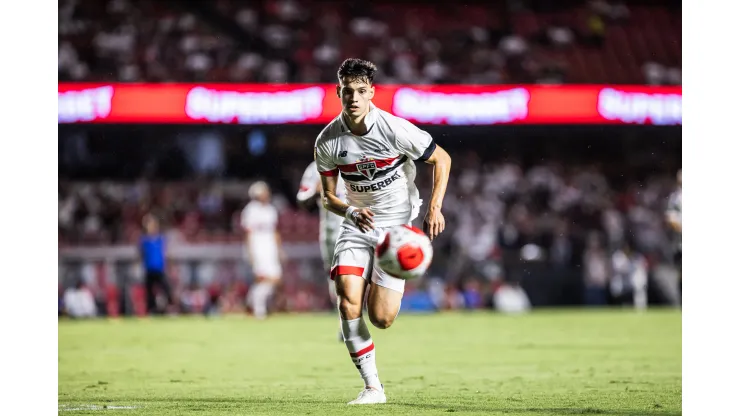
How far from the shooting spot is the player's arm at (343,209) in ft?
23.0

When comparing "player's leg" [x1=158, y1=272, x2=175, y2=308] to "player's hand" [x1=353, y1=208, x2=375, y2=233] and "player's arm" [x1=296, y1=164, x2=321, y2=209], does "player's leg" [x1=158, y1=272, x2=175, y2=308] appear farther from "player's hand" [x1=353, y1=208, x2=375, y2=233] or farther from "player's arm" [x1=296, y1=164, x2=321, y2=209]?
"player's hand" [x1=353, y1=208, x2=375, y2=233]

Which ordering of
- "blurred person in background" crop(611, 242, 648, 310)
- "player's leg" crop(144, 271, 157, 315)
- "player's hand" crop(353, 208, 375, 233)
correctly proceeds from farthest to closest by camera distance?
"blurred person in background" crop(611, 242, 648, 310) < "player's leg" crop(144, 271, 157, 315) < "player's hand" crop(353, 208, 375, 233)

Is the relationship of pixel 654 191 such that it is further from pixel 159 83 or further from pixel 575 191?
pixel 159 83

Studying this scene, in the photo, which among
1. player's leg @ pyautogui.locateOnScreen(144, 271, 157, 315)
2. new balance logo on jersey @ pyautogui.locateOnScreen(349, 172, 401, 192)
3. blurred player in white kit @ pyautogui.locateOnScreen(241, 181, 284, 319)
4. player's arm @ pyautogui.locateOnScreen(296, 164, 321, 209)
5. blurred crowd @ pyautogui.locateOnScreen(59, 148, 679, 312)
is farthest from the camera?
blurred crowd @ pyautogui.locateOnScreen(59, 148, 679, 312)

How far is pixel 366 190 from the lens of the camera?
7273 mm

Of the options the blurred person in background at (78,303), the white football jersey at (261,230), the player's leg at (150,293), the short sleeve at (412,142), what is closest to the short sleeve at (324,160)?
the short sleeve at (412,142)

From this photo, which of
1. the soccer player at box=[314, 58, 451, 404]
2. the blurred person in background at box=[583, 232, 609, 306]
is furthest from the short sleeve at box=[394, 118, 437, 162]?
the blurred person in background at box=[583, 232, 609, 306]

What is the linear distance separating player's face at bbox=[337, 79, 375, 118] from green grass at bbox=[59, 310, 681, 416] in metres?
1.77

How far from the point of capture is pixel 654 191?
75.6 feet

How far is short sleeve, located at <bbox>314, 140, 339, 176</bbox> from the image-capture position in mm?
7141

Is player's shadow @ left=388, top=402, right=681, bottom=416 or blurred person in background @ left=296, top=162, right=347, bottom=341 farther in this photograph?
blurred person in background @ left=296, top=162, right=347, bottom=341

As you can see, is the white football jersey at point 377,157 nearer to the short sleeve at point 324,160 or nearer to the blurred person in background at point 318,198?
the short sleeve at point 324,160

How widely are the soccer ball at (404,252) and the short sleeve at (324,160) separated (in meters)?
0.57
